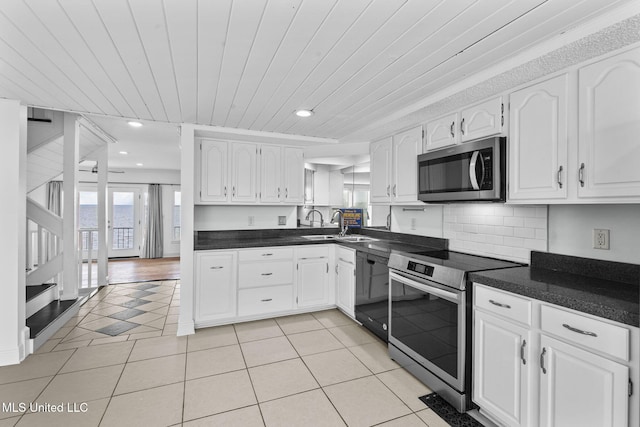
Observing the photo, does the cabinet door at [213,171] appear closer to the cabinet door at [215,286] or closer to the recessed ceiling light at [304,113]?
the cabinet door at [215,286]

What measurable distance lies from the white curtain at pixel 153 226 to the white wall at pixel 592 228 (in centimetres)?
834

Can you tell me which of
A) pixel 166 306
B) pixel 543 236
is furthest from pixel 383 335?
pixel 166 306

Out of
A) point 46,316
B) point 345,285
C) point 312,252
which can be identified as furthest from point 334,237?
point 46,316

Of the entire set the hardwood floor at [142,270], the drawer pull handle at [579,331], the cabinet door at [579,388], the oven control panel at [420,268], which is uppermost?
the oven control panel at [420,268]

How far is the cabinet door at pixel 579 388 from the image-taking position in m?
1.25

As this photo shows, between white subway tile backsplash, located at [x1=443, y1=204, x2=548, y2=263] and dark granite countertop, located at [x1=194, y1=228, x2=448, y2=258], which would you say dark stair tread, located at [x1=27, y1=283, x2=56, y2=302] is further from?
white subway tile backsplash, located at [x1=443, y1=204, x2=548, y2=263]

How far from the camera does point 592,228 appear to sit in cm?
189

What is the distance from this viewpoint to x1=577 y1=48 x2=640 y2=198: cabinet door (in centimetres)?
146

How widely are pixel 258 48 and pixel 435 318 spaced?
209cm

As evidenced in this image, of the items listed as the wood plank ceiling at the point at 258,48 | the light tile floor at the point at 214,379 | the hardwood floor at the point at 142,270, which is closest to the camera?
the wood plank ceiling at the point at 258,48

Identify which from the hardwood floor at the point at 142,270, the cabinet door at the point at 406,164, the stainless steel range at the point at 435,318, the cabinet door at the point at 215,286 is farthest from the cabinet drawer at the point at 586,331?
the hardwood floor at the point at 142,270

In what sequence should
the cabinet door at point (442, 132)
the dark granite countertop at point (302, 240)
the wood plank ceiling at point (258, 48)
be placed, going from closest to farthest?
1. the wood plank ceiling at point (258, 48)
2. the cabinet door at point (442, 132)
3. the dark granite countertop at point (302, 240)

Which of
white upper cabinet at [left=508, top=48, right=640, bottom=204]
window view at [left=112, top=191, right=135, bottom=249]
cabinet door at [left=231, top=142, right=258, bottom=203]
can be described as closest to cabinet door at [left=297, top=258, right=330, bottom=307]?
cabinet door at [left=231, top=142, right=258, bottom=203]

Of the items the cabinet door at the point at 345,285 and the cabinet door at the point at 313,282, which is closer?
the cabinet door at the point at 345,285
